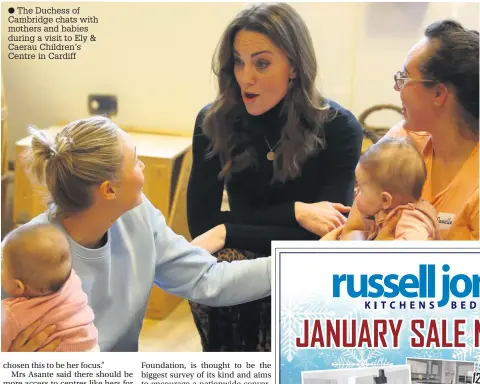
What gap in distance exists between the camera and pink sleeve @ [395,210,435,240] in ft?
4.53

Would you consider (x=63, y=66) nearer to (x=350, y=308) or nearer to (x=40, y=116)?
Answer: (x=40, y=116)

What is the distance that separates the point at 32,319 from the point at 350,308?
63 cm

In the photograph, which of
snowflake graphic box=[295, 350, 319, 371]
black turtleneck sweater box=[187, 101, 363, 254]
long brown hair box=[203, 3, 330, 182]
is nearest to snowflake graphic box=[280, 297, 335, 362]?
snowflake graphic box=[295, 350, 319, 371]

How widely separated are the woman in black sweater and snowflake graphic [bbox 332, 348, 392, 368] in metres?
0.15

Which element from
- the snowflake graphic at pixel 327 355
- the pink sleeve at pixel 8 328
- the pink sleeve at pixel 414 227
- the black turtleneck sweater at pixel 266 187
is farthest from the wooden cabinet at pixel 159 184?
the pink sleeve at pixel 414 227

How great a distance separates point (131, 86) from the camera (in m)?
1.43

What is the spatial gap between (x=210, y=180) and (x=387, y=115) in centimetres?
38

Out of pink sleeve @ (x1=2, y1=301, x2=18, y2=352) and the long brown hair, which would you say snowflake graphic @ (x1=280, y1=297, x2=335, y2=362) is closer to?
the long brown hair

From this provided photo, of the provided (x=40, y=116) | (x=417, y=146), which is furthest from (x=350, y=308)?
(x=40, y=116)

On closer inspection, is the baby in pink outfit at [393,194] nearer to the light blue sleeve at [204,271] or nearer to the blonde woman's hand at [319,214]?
the blonde woman's hand at [319,214]

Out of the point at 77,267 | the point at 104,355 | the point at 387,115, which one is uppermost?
the point at 387,115

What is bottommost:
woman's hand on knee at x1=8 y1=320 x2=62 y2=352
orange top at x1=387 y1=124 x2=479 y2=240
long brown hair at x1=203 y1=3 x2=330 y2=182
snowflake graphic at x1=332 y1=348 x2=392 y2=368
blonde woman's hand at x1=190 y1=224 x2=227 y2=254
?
snowflake graphic at x1=332 y1=348 x2=392 y2=368

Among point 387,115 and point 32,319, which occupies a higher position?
point 387,115

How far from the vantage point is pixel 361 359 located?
4.62 feet
